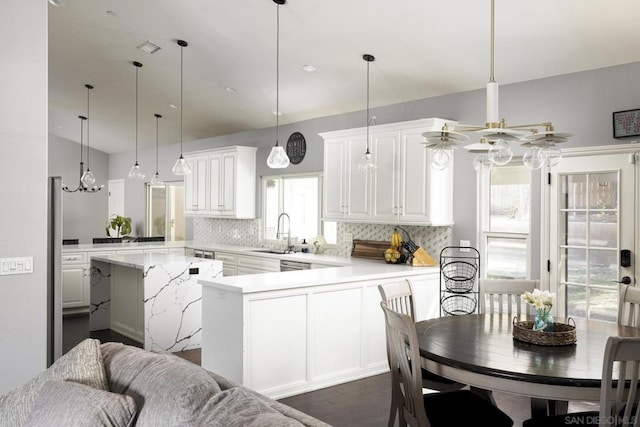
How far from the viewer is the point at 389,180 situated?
220 inches

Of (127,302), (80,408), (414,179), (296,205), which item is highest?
(414,179)

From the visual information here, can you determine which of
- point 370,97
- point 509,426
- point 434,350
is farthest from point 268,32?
point 509,426

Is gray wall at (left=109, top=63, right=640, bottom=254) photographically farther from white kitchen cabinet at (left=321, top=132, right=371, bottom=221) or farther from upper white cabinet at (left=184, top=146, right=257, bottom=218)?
upper white cabinet at (left=184, top=146, right=257, bottom=218)

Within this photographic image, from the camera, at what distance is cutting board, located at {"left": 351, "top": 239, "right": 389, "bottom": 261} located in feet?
19.4

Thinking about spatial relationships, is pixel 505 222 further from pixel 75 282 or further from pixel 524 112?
pixel 75 282

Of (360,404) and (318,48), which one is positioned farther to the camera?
(318,48)

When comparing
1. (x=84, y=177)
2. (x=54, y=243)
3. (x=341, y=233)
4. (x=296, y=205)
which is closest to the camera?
(x=54, y=243)

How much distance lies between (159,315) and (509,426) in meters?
3.78

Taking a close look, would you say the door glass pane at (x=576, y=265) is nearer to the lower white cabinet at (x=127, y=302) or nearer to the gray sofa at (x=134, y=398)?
the gray sofa at (x=134, y=398)

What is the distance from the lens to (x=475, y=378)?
2436 millimetres

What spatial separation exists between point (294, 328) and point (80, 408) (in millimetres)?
2502

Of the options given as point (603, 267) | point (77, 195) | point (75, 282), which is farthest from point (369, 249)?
point (77, 195)

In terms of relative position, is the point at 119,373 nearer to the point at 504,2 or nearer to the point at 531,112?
the point at 504,2

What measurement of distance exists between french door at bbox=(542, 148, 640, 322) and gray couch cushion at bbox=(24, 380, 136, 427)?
3924 mm
